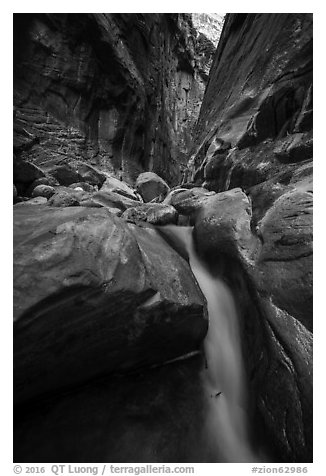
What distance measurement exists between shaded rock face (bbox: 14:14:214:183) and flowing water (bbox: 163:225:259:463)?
1020 centimetres

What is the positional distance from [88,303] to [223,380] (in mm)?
1920

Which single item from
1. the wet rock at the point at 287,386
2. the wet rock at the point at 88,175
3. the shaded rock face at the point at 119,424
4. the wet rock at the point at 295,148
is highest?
the wet rock at the point at 295,148

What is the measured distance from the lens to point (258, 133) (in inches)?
208

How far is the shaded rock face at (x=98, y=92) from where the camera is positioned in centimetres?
1351

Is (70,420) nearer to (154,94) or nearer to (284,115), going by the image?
(284,115)

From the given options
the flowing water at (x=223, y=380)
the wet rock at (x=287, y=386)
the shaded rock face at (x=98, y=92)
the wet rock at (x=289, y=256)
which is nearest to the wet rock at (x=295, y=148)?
the wet rock at (x=289, y=256)

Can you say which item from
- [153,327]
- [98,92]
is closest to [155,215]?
[153,327]

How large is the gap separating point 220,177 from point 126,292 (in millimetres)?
4449

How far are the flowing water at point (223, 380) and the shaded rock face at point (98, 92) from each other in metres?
10.2

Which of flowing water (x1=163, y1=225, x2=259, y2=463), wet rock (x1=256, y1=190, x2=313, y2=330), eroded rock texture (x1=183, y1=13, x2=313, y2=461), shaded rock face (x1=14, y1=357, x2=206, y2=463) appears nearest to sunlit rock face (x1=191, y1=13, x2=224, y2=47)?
eroded rock texture (x1=183, y1=13, x2=313, y2=461)

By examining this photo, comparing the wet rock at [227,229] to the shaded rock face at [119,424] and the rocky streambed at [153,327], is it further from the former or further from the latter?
the shaded rock face at [119,424]

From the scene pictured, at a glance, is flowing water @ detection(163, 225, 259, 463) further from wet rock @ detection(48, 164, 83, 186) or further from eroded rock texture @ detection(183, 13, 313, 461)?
wet rock @ detection(48, 164, 83, 186)
